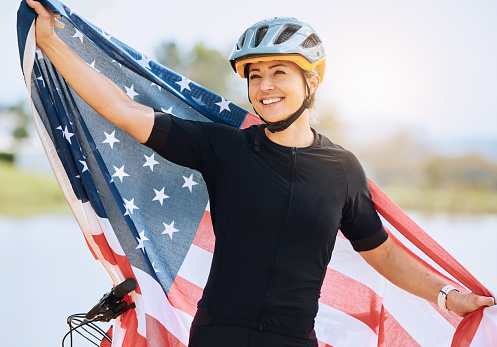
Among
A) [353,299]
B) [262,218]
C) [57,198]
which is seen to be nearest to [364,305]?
[353,299]

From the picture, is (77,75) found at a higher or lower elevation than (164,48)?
lower

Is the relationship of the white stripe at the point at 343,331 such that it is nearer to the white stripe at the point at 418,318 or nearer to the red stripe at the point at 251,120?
the white stripe at the point at 418,318

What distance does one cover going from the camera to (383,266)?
2.17 m

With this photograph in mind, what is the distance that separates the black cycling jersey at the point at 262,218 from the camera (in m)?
1.79

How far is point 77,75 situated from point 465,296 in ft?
5.11

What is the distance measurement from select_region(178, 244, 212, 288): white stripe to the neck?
0.67 meters

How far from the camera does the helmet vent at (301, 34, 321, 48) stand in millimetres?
2066

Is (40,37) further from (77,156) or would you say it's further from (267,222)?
(267,222)

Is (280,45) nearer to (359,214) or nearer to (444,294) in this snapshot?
(359,214)

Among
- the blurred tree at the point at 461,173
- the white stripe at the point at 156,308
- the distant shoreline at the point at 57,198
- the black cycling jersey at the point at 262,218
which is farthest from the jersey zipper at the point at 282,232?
the blurred tree at the point at 461,173

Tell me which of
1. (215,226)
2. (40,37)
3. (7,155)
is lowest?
(215,226)

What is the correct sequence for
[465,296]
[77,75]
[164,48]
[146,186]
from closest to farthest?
[77,75] → [465,296] → [146,186] → [164,48]

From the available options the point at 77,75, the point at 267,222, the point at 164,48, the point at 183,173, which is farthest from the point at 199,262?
the point at 164,48

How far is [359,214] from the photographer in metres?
2.05
